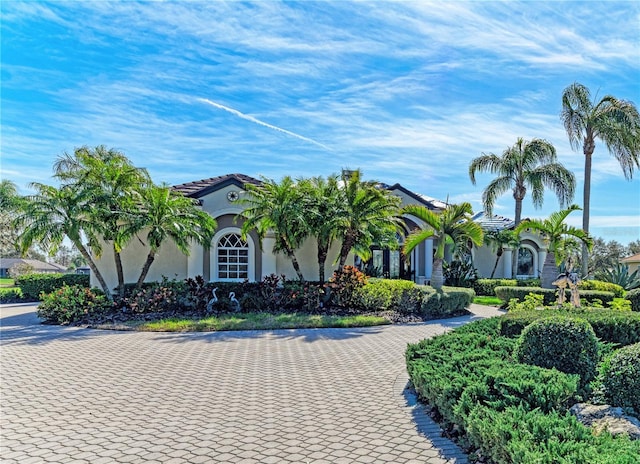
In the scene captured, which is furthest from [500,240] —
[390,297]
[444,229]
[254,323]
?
[254,323]

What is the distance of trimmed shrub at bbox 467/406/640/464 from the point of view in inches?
144

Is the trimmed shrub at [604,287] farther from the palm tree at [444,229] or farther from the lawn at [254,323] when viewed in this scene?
the lawn at [254,323]

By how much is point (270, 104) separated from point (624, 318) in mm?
12546

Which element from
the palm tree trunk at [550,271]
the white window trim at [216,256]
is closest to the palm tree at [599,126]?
the palm tree trunk at [550,271]

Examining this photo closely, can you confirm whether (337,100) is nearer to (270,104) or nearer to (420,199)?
(270,104)

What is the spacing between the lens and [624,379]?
5.74 meters

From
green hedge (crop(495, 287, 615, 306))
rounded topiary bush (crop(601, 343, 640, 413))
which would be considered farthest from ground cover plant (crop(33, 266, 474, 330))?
rounded topiary bush (crop(601, 343, 640, 413))

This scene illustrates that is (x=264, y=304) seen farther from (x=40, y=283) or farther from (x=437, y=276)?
(x=40, y=283)

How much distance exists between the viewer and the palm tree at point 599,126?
2170cm

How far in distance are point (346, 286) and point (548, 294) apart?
25.2 ft

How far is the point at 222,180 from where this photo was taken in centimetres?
2086

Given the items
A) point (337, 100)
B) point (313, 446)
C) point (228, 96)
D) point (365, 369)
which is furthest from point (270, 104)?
point (313, 446)

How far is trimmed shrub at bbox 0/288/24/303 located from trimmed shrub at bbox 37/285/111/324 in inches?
474

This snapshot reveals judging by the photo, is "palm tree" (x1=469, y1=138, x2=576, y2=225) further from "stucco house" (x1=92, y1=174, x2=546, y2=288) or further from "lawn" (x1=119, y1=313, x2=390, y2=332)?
"lawn" (x1=119, y1=313, x2=390, y2=332)
